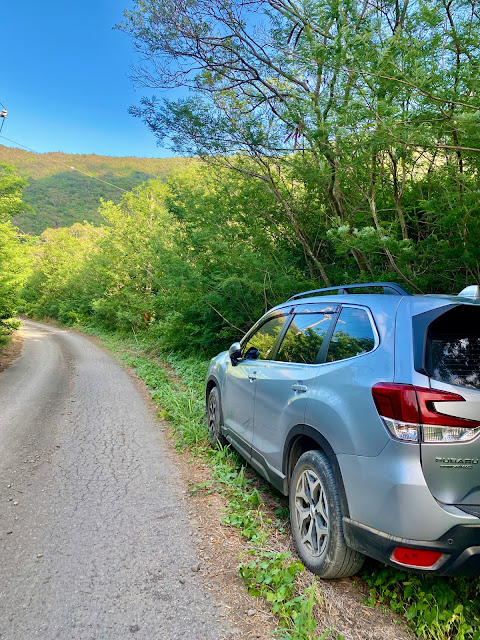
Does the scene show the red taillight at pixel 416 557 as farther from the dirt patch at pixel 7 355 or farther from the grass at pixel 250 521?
the dirt patch at pixel 7 355

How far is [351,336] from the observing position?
2.61 m

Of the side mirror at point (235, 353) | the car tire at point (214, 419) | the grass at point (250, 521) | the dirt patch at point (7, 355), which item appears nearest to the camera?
the grass at point (250, 521)

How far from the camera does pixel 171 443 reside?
568cm

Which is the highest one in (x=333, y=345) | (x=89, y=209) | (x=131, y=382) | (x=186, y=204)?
(x=89, y=209)

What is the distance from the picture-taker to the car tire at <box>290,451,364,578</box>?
2.34 metres

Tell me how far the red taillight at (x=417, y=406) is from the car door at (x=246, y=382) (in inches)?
68.2

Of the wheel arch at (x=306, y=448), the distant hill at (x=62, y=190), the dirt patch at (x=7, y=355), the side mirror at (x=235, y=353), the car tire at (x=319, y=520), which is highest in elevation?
the distant hill at (x=62, y=190)

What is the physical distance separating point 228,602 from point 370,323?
1902 mm

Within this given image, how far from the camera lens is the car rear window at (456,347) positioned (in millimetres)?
2055

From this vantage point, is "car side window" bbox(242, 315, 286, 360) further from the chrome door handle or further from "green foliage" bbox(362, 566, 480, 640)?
"green foliage" bbox(362, 566, 480, 640)

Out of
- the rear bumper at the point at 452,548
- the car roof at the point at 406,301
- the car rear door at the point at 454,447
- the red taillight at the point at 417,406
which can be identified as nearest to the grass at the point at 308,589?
the rear bumper at the point at 452,548

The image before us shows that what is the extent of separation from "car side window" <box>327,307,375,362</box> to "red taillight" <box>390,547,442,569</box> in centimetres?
103

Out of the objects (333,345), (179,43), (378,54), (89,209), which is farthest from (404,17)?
(89,209)

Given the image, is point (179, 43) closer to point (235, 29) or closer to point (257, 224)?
point (235, 29)
